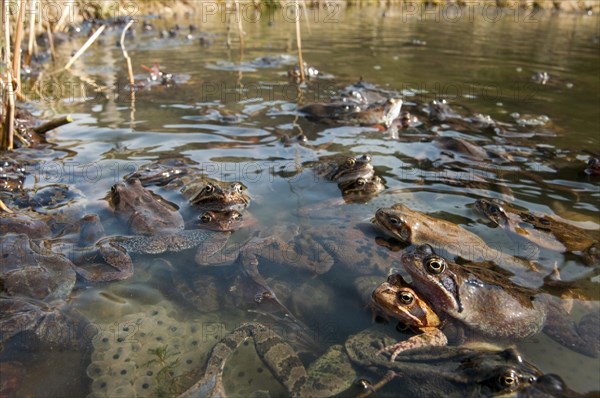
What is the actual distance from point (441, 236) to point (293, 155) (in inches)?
146

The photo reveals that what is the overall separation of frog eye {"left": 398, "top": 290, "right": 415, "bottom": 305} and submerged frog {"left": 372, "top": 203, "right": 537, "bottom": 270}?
4.51 feet

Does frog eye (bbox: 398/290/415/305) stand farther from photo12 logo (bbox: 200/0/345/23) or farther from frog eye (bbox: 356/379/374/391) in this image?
photo12 logo (bbox: 200/0/345/23)

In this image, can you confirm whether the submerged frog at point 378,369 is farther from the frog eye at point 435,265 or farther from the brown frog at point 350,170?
the brown frog at point 350,170

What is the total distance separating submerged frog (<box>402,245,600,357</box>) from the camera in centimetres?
395

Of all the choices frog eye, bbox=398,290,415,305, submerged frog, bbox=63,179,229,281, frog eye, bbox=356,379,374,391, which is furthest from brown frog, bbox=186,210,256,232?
frog eye, bbox=356,379,374,391

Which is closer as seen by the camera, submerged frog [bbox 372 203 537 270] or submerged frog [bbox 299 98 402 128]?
submerged frog [bbox 372 203 537 270]

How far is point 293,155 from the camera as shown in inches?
327

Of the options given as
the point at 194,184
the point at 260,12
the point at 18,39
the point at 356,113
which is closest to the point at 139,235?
the point at 194,184

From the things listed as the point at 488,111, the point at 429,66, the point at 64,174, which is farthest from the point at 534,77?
the point at 64,174

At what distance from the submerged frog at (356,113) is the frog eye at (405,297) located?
6394 mm

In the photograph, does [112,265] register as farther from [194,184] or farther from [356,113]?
[356,113]

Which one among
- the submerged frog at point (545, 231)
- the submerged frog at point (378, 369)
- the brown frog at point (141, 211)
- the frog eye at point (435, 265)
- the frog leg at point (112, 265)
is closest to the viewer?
the submerged frog at point (378, 369)

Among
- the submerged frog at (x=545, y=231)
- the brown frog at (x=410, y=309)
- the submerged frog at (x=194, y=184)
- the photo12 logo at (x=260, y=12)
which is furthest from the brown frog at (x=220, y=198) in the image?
the photo12 logo at (x=260, y=12)

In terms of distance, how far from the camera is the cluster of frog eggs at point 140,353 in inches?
137
